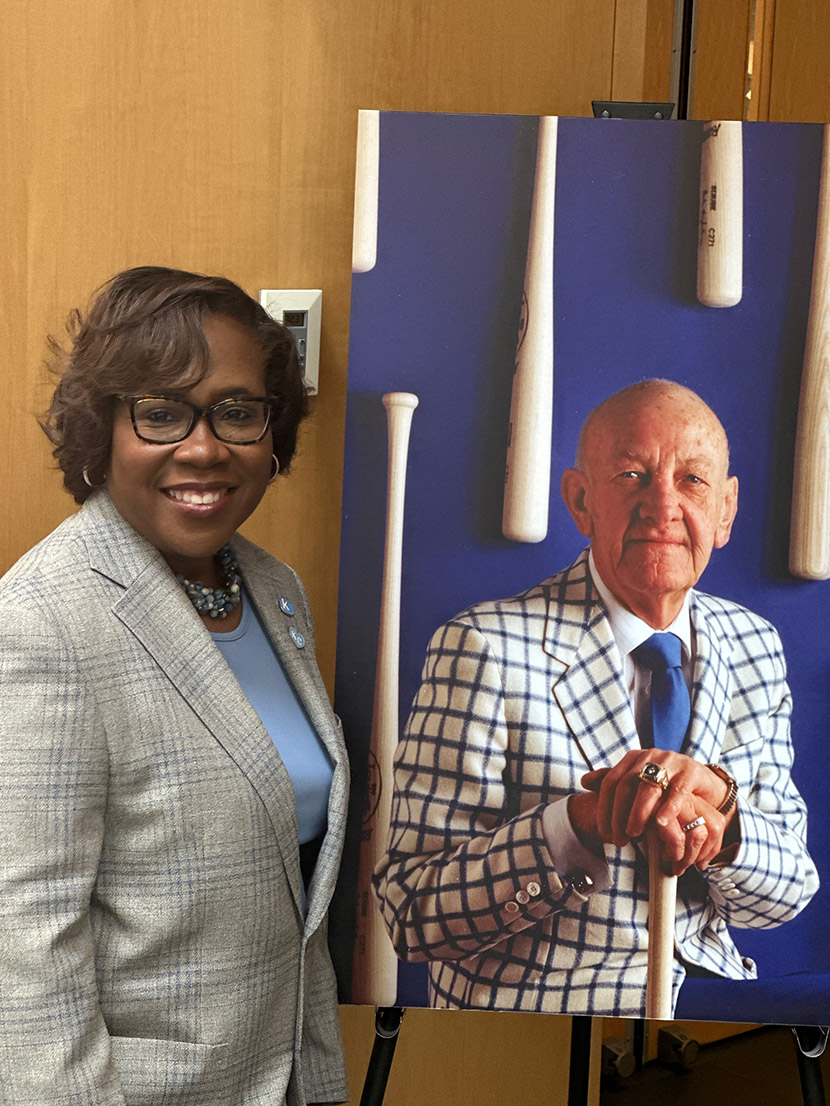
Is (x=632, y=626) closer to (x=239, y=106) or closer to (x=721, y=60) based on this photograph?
(x=239, y=106)

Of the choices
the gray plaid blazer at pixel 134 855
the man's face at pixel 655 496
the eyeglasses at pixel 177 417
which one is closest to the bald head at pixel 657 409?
the man's face at pixel 655 496

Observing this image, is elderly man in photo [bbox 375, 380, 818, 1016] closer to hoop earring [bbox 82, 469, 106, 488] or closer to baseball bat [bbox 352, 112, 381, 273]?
baseball bat [bbox 352, 112, 381, 273]

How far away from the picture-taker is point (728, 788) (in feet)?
4.92

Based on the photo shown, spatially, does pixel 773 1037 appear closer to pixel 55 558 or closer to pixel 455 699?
pixel 455 699

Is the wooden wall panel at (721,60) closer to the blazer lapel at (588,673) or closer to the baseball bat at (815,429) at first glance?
the baseball bat at (815,429)

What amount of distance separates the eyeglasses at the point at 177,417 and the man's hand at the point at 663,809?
2.23 feet

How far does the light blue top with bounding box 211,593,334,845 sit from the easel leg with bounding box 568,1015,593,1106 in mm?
589

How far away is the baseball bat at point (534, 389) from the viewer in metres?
1.54

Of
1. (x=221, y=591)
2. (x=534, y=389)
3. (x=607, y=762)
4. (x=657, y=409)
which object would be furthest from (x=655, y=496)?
(x=221, y=591)

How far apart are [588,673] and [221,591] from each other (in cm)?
52

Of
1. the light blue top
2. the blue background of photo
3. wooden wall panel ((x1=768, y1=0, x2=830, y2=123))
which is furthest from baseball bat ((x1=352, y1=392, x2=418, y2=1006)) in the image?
wooden wall panel ((x1=768, y1=0, x2=830, y2=123))

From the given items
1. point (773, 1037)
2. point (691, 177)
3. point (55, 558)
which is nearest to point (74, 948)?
point (55, 558)

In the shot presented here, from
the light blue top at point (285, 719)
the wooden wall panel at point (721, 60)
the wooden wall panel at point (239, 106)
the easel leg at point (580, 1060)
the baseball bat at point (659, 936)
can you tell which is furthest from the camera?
the wooden wall panel at point (721, 60)

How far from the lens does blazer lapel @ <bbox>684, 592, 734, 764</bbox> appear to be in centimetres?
150
